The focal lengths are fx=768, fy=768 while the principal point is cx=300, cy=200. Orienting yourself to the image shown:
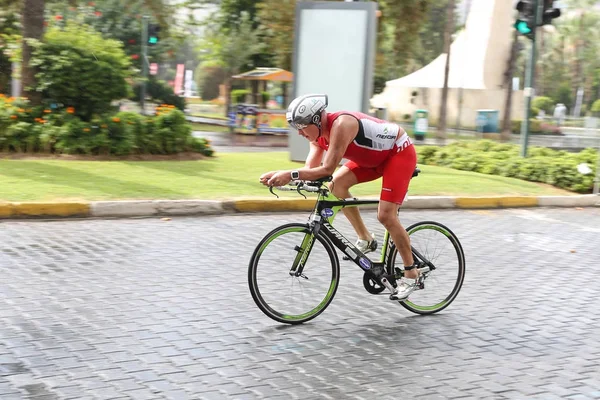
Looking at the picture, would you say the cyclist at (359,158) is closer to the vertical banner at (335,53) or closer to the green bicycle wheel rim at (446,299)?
the green bicycle wheel rim at (446,299)

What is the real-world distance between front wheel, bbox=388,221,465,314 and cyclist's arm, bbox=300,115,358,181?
102 centimetres

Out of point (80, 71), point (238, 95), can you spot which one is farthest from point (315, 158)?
point (238, 95)

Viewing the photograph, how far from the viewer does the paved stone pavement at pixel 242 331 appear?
429 centimetres

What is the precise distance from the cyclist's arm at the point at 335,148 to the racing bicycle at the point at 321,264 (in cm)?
12

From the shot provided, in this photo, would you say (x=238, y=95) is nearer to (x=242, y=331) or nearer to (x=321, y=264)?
(x=321, y=264)

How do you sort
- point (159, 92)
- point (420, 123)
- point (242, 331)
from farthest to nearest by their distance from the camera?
point (159, 92)
point (420, 123)
point (242, 331)

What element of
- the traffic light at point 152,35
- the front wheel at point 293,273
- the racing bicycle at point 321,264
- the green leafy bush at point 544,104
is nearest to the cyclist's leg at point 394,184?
the racing bicycle at point 321,264

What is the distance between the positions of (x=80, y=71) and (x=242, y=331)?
9.96 m

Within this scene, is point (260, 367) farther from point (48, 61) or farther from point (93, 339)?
point (48, 61)

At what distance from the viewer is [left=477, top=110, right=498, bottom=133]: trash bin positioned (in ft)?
135

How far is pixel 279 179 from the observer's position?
16.5 feet

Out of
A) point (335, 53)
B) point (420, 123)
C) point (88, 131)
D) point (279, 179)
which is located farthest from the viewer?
point (420, 123)

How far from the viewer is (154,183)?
11156 millimetres

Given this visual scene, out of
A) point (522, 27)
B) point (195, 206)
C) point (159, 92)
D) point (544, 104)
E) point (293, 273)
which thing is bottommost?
point (195, 206)
